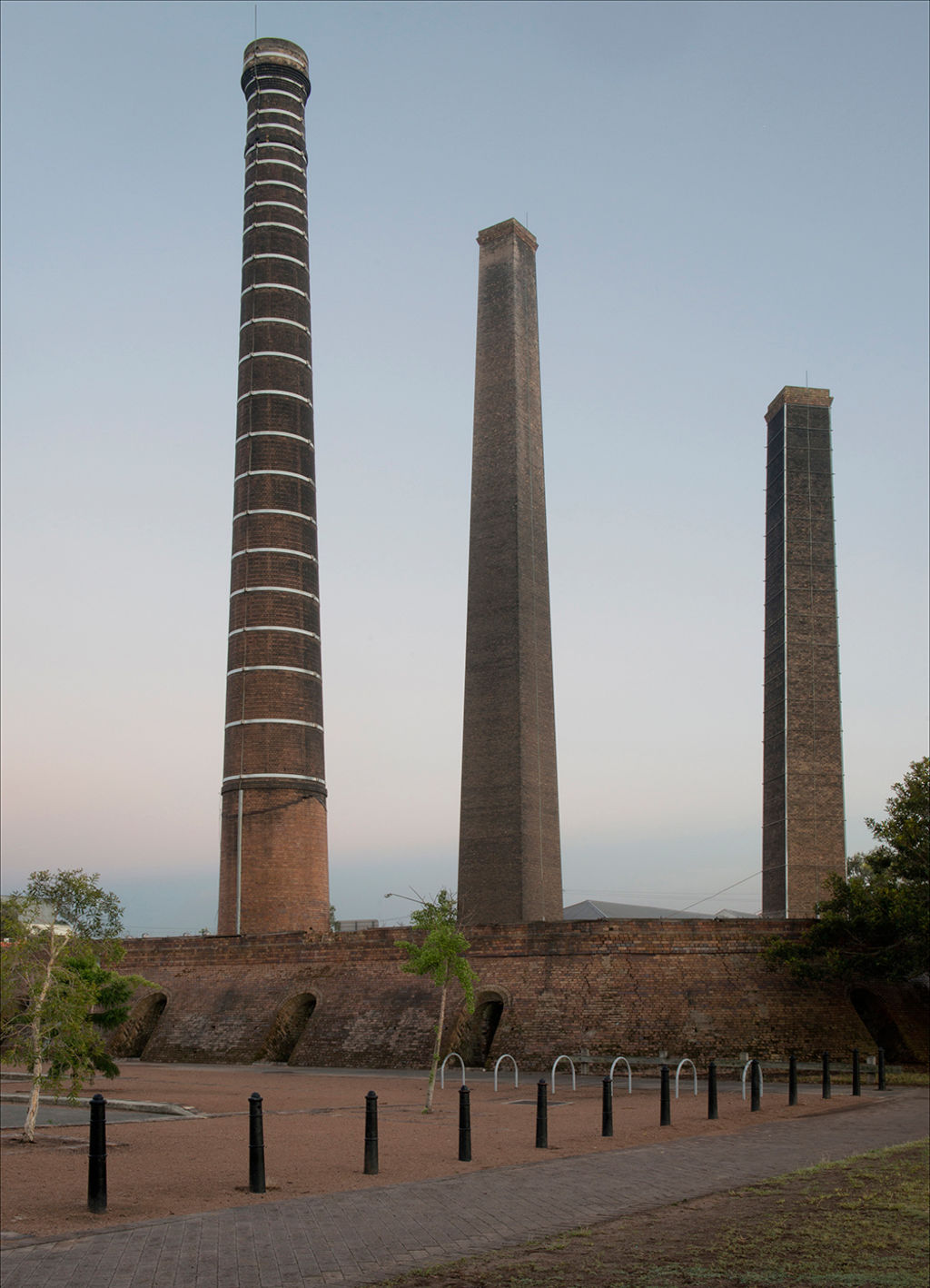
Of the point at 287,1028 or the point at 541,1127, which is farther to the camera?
the point at 287,1028

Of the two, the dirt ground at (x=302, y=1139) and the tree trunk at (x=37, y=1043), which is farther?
the tree trunk at (x=37, y=1043)

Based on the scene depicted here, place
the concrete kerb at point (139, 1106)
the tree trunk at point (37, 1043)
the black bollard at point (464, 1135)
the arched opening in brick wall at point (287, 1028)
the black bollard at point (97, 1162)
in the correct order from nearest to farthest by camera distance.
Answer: the black bollard at point (97, 1162)
the black bollard at point (464, 1135)
the tree trunk at point (37, 1043)
the concrete kerb at point (139, 1106)
the arched opening in brick wall at point (287, 1028)

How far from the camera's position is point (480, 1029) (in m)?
28.0

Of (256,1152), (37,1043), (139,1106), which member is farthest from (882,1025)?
(256,1152)

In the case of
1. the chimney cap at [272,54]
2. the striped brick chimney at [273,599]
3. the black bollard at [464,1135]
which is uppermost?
the chimney cap at [272,54]

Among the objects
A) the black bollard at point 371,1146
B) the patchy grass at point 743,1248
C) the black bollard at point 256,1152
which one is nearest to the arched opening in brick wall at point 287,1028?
the black bollard at point 371,1146

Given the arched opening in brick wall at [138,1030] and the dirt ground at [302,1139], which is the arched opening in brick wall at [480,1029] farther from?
the arched opening in brick wall at [138,1030]

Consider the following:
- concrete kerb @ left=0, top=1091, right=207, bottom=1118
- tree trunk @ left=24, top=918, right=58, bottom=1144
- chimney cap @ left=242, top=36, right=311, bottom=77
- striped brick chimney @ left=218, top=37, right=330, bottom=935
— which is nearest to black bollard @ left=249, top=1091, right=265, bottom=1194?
tree trunk @ left=24, top=918, right=58, bottom=1144

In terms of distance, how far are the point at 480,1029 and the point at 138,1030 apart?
10.9m

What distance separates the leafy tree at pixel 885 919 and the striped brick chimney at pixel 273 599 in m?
18.1

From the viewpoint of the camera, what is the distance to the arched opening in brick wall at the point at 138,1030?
32594mm

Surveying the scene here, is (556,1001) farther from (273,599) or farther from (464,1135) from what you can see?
(273,599)

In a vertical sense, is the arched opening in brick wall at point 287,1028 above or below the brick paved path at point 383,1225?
below

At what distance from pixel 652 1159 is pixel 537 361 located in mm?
35769
